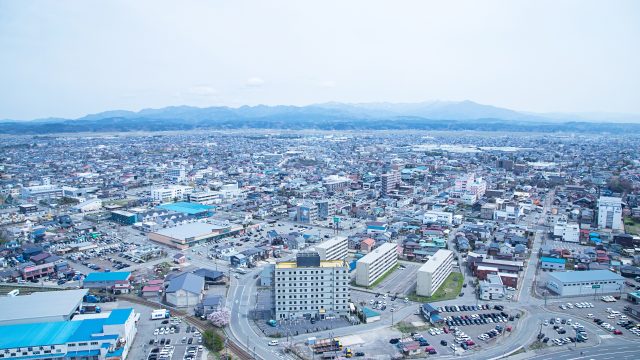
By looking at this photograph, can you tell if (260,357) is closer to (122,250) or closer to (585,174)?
(122,250)

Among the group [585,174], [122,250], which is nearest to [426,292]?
[122,250]

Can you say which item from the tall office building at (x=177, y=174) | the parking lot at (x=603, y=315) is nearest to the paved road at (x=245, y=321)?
the parking lot at (x=603, y=315)

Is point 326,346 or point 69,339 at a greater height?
point 69,339

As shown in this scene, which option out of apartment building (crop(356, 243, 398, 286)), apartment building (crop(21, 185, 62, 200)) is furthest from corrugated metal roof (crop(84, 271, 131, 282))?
apartment building (crop(21, 185, 62, 200))

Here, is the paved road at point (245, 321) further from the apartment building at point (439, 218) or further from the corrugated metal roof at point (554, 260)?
the corrugated metal roof at point (554, 260)

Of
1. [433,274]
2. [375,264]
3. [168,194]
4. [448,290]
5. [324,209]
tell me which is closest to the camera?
[433,274]

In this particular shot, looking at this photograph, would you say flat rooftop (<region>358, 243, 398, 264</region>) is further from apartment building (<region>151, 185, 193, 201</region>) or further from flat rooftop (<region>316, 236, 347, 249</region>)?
apartment building (<region>151, 185, 193, 201</region>)

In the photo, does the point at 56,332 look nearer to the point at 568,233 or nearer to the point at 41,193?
the point at 568,233

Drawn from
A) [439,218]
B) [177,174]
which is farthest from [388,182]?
[177,174]
